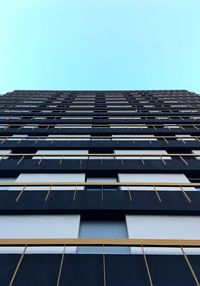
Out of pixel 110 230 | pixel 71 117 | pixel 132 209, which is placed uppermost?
pixel 71 117

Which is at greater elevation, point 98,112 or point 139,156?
point 98,112

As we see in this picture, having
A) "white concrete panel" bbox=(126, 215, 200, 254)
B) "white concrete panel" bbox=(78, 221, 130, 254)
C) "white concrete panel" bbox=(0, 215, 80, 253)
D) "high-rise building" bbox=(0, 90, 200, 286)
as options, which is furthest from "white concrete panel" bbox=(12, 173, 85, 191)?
"white concrete panel" bbox=(126, 215, 200, 254)

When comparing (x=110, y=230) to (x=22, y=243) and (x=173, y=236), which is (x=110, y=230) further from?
(x=22, y=243)

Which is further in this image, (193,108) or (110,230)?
(193,108)

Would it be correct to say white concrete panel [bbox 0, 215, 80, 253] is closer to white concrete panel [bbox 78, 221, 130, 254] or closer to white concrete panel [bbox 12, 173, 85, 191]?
white concrete panel [bbox 78, 221, 130, 254]

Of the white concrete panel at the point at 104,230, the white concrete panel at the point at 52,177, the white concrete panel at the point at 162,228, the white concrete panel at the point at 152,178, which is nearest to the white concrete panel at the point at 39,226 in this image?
the white concrete panel at the point at 104,230

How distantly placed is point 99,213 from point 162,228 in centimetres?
250

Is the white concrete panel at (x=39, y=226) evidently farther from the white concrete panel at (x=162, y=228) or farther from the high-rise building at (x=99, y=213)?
the white concrete panel at (x=162, y=228)

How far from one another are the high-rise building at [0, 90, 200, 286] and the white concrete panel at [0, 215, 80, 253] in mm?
36

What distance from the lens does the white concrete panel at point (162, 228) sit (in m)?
8.20

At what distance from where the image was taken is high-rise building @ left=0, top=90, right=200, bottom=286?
21.5 feet

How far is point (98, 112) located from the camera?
2583cm
